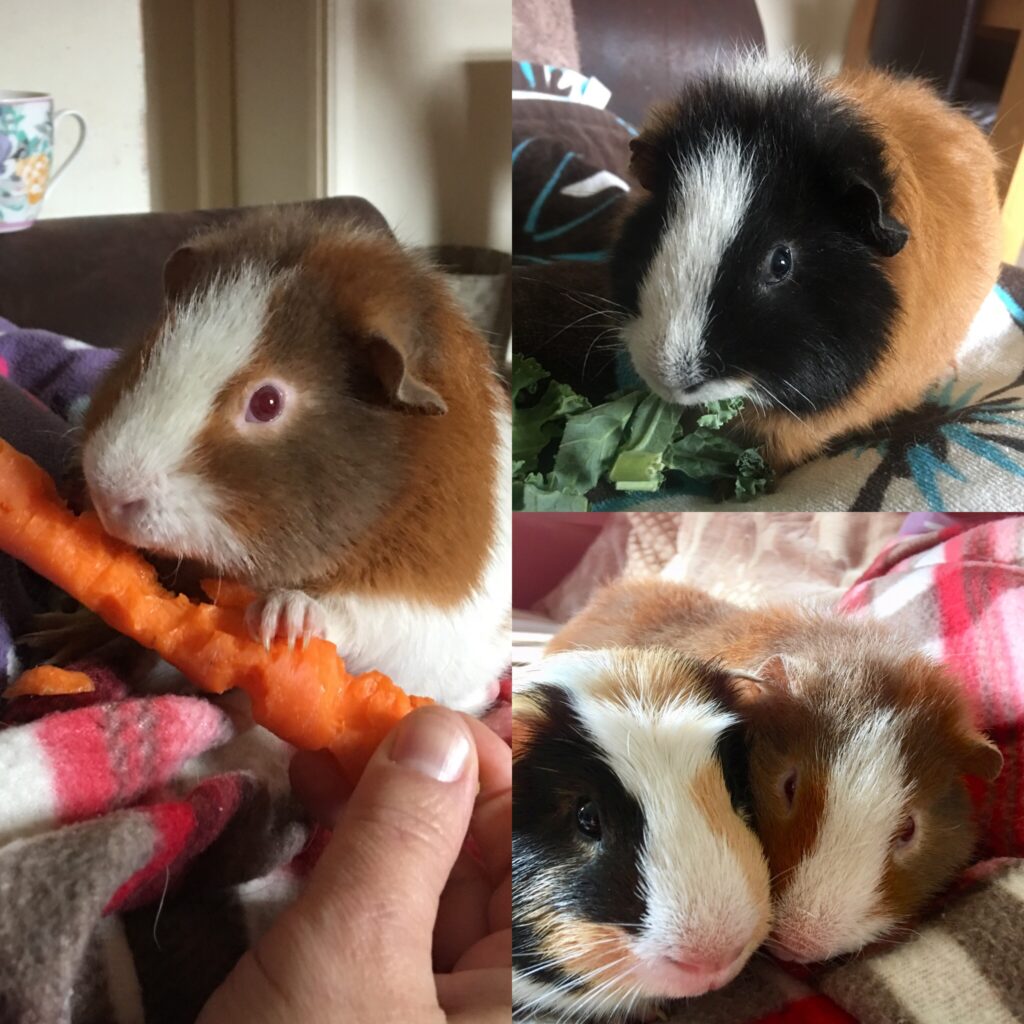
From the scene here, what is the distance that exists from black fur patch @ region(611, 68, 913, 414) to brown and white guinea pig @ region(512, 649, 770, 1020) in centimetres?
16

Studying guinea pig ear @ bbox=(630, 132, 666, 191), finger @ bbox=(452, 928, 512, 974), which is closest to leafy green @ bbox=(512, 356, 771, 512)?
guinea pig ear @ bbox=(630, 132, 666, 191)

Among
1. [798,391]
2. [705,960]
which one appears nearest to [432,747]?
[705,960]

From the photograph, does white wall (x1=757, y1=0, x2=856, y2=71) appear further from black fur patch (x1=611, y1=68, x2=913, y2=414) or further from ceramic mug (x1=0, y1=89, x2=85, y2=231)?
ceramic mug (x1=0, y1=89, x2=85, y2=231)

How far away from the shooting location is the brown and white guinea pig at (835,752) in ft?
1.30

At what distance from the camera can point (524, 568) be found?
43 cm

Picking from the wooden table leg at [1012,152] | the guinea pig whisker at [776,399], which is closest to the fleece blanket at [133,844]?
the guinea pig whisker at [776,399]

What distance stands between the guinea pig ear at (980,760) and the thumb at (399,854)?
0.79ft

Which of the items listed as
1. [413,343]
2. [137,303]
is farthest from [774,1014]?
[137,303]

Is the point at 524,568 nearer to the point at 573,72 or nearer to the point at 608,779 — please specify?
the point at 608,779

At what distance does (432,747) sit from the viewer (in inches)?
16.4

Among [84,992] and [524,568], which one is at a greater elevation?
[524,568]

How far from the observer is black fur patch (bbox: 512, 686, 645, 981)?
38 centimetres

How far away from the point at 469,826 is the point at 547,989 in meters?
0.10

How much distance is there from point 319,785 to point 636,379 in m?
0.27
